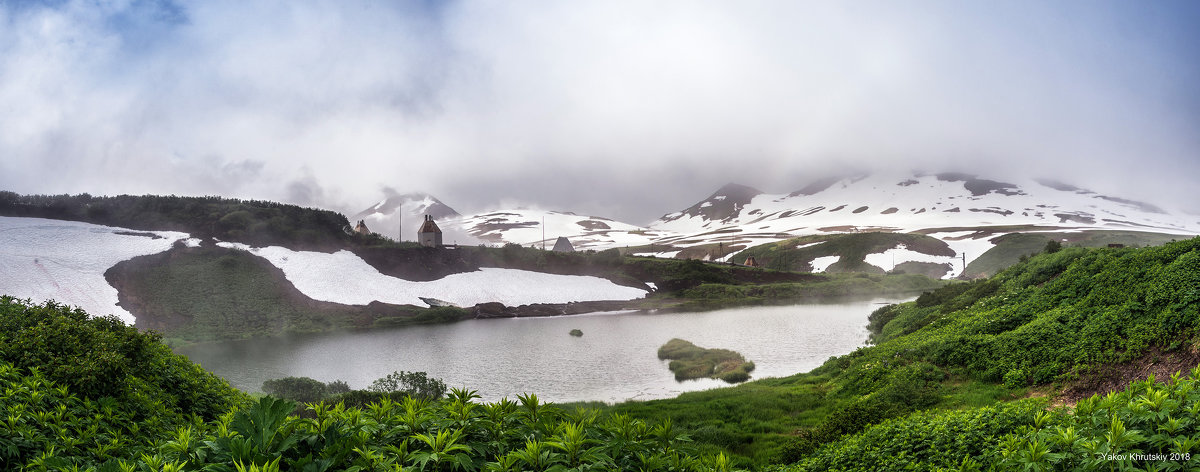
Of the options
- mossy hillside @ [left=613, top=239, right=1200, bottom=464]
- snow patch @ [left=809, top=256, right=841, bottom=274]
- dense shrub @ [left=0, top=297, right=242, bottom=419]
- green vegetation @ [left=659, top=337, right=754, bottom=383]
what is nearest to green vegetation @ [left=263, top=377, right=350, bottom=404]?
mossy hillside @ [left=613, top=239, right=1200, bottom=464]

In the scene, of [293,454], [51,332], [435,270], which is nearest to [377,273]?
[435,270]

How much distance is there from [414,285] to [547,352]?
2323cm

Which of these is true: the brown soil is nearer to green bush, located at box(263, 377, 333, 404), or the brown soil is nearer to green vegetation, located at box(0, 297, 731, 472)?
green vegetation, located at box(0, 297, 731, 472)

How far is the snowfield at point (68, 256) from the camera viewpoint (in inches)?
1128

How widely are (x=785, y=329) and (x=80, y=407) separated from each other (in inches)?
1184

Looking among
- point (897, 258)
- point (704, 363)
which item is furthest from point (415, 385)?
point (897, 258)

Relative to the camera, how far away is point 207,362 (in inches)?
907

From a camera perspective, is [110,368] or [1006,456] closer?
[1006,456]

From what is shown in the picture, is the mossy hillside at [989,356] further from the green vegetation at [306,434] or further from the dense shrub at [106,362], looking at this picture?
the dense shrub at [106,362]

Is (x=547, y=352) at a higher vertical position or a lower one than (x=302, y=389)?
lower

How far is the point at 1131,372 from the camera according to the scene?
7465 mm

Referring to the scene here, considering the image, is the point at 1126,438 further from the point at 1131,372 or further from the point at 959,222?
the point at 959,222

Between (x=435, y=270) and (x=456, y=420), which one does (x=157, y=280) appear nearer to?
(x=435, y=270)

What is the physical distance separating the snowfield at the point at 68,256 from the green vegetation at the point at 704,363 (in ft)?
96.4
